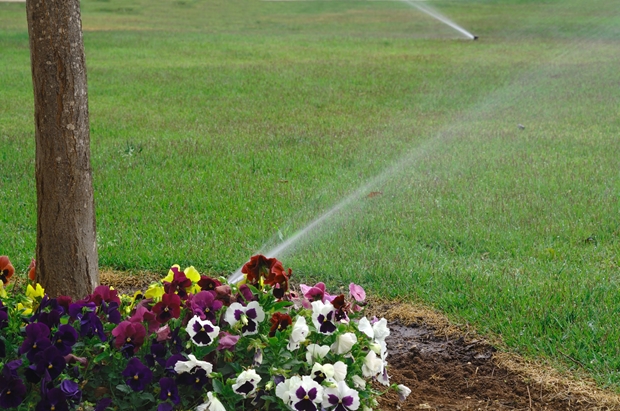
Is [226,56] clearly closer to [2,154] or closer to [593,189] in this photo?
[2,154]

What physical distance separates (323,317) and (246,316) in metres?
0.24

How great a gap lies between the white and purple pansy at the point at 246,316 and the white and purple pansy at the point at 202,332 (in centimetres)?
9

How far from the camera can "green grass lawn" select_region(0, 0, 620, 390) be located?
4090 mm

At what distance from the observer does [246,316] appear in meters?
2.59

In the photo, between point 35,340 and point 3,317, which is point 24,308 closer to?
point 3,317

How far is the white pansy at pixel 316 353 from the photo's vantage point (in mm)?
2549

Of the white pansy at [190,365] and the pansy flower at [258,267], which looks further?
the pansy flower at [258,267]

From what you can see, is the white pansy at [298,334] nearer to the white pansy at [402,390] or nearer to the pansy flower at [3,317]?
the white pansy at [402,390]

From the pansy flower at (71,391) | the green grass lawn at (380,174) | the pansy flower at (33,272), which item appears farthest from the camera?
the green grass lawn at (380,174)

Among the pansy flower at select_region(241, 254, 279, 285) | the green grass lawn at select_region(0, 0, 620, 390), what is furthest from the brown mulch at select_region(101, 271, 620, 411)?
the pansy flower at select_region(241, 254, 279, 285)

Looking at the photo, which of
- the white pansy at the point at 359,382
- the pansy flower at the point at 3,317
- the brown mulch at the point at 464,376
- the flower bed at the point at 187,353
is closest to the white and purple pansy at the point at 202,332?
the flower bed at the point at 187,353

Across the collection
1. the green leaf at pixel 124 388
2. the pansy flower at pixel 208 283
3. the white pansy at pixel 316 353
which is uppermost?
the pansy flower at pixel 208 283

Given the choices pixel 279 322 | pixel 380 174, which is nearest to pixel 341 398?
pixel 279 322

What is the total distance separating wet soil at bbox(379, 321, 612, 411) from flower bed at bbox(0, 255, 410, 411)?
439 mm
